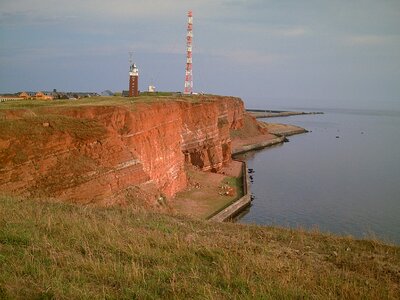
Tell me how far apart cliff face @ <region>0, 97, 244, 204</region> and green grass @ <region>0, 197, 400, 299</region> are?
7128mm

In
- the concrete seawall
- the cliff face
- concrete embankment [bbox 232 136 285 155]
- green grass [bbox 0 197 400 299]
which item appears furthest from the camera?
concrete embankment [bbox 232 136 285 155]

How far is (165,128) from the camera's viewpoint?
29.8 metres

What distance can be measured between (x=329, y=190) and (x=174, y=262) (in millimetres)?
34926

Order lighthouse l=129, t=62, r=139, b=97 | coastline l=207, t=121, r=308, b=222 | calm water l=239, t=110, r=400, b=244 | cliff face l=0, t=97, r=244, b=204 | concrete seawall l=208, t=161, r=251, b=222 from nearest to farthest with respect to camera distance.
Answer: cliff face l=0, t=97, r=244, b=204 < concrete seawall l=208, t=161, r=251, b=222 < coastline l=207, t=121, r=308, b=222 < calm water l=239, t=110, r=400, b=244 < lighthouse l=129, t=62, r=139, b=97

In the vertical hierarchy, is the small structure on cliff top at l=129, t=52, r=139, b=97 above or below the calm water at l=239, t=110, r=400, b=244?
above

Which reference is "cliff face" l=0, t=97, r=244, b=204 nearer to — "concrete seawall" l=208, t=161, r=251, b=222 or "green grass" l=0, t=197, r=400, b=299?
"concrete seawall" l=208, t=161, r=251, b=222

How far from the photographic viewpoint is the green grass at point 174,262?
4.45 m

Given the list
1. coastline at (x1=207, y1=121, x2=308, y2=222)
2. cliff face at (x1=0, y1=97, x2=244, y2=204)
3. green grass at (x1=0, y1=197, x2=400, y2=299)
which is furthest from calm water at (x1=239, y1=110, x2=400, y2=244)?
cliff face at (x1=0, y1=97, x2=244, y2=204)

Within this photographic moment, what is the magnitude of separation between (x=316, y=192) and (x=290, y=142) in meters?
46.9

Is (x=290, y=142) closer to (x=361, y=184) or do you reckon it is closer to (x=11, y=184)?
(x=361, y=184)

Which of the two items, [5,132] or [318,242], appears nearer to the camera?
[318,242]

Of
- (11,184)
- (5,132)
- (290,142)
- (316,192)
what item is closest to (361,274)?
(11,184)

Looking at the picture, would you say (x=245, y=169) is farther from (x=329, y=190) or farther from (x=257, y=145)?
(x=257, y=145)

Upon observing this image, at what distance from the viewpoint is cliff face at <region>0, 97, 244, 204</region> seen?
1486cm
